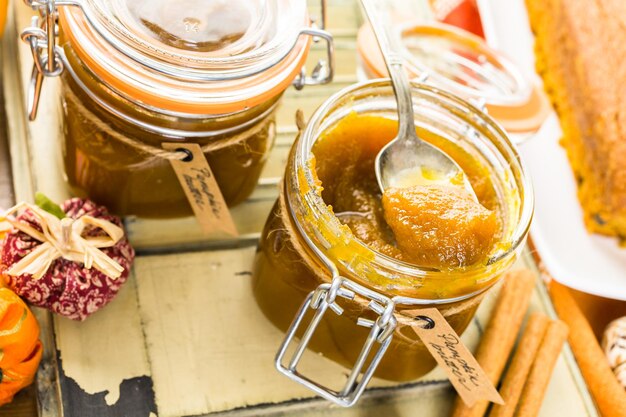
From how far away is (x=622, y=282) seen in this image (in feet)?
3.91

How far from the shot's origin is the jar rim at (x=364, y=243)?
77cm

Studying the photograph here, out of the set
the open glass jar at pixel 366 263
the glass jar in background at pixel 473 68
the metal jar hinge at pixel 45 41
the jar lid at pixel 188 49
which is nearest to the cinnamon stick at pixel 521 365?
the open glass jar at pixel 366 263

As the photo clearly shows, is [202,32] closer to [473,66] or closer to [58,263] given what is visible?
[58,263]

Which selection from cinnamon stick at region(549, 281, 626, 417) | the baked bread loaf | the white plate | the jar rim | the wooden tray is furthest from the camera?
the baked bread loaf

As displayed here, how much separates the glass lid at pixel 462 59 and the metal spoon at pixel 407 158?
43 centimetres

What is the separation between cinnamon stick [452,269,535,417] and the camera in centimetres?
96

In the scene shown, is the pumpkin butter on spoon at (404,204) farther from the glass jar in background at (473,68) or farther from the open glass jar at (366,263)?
the glass jar in background at (473,68)

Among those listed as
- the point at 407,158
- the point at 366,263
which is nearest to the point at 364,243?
the point at 366,263

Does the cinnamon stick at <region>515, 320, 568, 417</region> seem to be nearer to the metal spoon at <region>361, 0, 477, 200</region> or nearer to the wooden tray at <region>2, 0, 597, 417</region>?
the wooden tray at <region>2, 0, 597, 417</region>

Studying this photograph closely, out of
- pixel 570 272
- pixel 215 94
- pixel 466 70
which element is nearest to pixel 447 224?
pixel 215 94

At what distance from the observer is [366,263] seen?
0.78 m

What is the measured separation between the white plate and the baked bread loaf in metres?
0.02

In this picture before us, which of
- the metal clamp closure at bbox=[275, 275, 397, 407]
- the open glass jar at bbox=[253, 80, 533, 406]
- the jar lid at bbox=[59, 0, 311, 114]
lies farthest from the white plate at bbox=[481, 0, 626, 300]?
the jar lid at bbox=[59, 0, 311, 114]

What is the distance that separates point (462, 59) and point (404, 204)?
0.66 m
